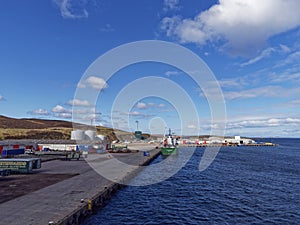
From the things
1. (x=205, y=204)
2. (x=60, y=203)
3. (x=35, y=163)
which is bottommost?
(x=205, y=204)

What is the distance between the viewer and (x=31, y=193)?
31094 millimetres

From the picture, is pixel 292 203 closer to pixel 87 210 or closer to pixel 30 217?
pixel 87 210

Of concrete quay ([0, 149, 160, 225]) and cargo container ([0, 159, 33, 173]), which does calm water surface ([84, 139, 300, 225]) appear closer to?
concrete quay ([0, 149, 160, 225])

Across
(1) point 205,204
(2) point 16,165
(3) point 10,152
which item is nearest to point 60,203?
(1) point 205,204

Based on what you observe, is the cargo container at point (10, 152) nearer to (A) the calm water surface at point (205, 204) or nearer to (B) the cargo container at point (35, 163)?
(B) the cargo container at point (35, 163)

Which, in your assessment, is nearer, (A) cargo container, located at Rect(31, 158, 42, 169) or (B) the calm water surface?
(B) the calm water surface

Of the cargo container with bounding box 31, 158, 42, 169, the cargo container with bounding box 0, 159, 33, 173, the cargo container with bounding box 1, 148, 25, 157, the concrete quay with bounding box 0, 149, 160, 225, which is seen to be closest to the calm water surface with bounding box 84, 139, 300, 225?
the concrete quay with bounding box 0, 149, 160, 225

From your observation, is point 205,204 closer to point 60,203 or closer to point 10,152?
point 60,203

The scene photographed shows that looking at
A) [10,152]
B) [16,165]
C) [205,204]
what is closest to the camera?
[205,204]

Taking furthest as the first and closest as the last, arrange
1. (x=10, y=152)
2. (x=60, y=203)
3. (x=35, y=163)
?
(x=10, y=152) → (x=35, y=163) → (x=60, y=203)

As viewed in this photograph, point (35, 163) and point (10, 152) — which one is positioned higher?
point (10, 152)

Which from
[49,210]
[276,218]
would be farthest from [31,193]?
[276,218]

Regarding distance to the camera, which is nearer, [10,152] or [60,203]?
[60,203]

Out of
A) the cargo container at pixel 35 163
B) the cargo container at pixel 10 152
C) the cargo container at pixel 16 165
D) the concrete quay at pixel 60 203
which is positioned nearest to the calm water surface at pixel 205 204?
the concrete quay at pixel 60 203
